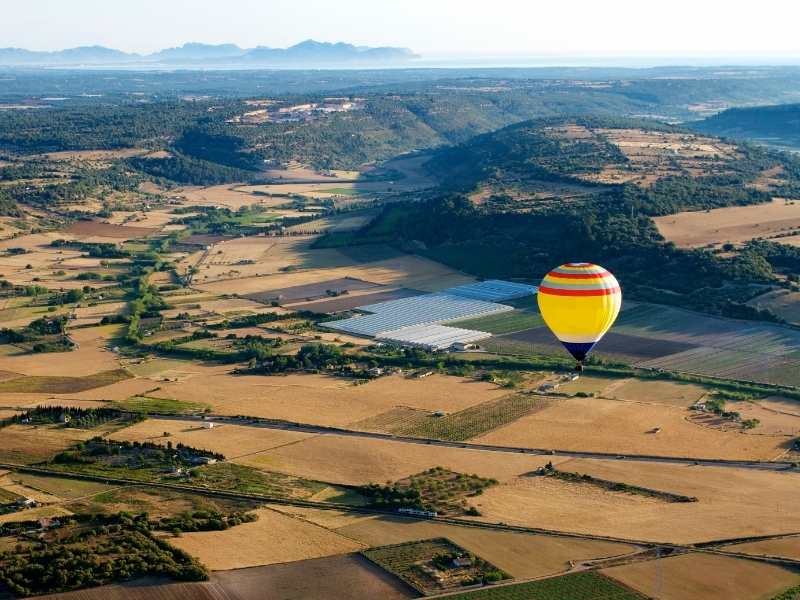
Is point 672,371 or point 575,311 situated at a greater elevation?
point 575,311

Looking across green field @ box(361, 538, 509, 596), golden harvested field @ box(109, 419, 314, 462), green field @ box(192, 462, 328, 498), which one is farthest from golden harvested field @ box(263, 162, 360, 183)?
green field @ box(361, 538, 509, 596)

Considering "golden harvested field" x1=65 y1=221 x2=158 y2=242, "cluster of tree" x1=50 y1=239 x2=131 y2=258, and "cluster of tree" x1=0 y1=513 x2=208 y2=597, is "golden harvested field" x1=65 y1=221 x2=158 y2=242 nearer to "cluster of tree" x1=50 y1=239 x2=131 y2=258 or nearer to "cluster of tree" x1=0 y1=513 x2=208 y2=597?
"cluster of tree" x1=50 y1=239 x2=131 y2=258

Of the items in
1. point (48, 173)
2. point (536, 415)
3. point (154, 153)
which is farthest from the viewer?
point (154, 153)

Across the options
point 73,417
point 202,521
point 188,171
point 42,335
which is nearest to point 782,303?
point 73,417

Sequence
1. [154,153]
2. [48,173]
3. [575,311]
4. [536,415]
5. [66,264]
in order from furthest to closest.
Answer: [154,153] → [48,173] → [66,264] → [536,415] → [575,311]

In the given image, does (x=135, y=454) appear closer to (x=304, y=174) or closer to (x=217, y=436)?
(x=217, y=436)

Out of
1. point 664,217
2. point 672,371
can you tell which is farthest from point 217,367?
point 664,217

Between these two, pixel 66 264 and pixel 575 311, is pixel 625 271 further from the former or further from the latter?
pixel 66 264

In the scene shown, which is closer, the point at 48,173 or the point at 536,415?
the point at 536,415
